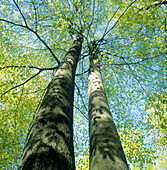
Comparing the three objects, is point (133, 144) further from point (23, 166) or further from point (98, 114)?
point (23, 166)

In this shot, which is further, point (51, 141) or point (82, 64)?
point (82, 64)

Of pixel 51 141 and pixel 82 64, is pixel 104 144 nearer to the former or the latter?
pixel 51 141

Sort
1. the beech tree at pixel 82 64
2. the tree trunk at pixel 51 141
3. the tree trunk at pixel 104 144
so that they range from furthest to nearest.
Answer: the beech tree at pixel 82 64 < the tree trunk at pixel 104 144 < the tree trunk at pixel 51 141

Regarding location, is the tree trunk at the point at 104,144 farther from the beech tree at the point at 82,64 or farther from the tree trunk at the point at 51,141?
the beech tree at the point at 82,64

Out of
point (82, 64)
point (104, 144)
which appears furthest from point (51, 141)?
point (82, 64)

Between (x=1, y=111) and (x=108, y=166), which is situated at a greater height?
(x=1, y=111)

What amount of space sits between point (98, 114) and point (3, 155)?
4.80m

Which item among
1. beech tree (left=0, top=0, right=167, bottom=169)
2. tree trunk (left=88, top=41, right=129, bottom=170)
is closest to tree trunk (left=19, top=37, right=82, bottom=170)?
tree trunk (left=88, top=41, right=129, bottom=170)

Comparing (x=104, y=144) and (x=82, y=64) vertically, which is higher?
(x=82, y=64)

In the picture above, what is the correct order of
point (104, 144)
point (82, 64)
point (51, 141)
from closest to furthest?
point (51, 141) → point (104, 144) → point (82, 64)

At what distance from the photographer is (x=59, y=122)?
129cm

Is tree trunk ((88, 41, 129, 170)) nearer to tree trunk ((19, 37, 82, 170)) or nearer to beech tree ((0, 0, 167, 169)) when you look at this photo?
tree trunk ((19, 37, 82, 170))

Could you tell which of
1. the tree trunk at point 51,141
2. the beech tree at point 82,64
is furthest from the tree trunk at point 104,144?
the beech tree at point 82,64

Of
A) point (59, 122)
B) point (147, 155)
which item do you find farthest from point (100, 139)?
point (147, 155)
